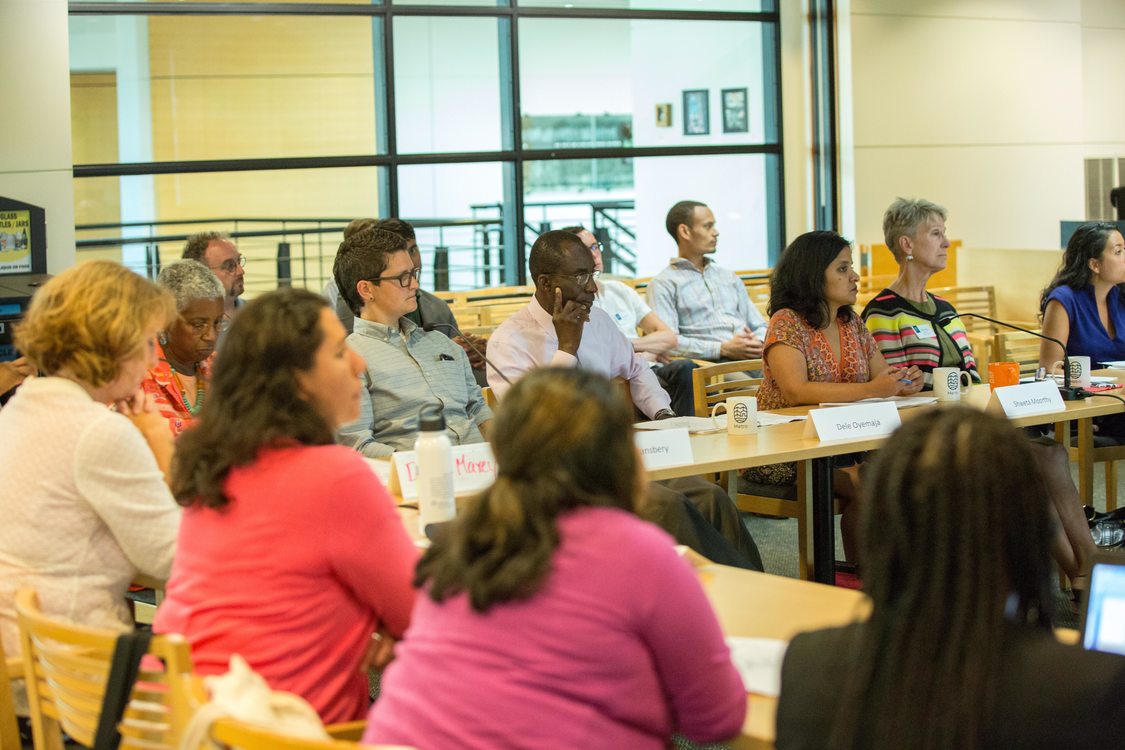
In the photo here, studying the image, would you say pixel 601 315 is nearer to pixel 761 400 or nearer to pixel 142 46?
pixel 761 400

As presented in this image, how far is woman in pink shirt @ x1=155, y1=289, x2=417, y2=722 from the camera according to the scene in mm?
1957

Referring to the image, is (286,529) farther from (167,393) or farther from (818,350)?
(818,350)

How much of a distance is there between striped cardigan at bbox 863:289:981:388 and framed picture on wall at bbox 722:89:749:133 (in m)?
5.16

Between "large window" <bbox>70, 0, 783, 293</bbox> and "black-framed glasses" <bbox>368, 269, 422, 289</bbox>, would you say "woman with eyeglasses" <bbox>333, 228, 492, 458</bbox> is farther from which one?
"large window" <bbox>70, 0, 783, 293</bbox>

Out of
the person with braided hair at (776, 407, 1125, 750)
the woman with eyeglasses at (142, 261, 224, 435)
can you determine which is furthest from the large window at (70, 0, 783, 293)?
the person with braided hair at (776, 407, 1125, 750)

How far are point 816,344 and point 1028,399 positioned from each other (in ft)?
2.28

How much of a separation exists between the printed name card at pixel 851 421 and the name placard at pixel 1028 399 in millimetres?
324

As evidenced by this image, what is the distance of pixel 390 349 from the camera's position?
12.7 feet

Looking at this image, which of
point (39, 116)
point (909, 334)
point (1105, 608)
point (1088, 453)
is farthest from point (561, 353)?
point (39, 116)

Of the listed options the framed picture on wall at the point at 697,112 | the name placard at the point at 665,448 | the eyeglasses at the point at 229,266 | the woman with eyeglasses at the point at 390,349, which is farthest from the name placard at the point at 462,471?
the framed picture on wall at the point at 697,112

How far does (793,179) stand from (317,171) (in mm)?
3496

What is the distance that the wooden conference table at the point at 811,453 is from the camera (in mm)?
3396

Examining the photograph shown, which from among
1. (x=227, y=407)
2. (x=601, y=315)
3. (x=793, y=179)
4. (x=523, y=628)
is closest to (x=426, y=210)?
(x=793, y=179)

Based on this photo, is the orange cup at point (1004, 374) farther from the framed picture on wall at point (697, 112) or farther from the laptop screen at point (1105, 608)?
the framed picture on wall at point (697, 112)
